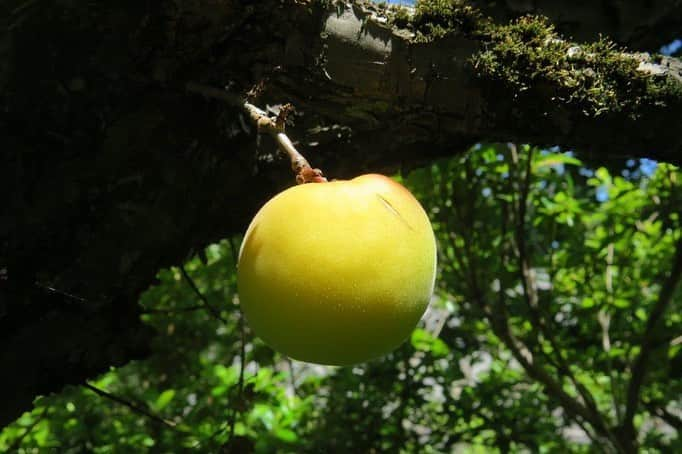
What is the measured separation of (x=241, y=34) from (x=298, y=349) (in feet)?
2.15

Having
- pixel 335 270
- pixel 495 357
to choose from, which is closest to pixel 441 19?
pixel 335 270

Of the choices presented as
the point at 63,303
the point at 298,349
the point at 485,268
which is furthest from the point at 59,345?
the point at 485,268

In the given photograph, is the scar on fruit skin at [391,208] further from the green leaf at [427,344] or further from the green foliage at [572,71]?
the green leaf at [427,344]

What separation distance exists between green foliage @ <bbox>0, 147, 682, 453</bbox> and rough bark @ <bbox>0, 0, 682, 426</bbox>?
2.82 feet

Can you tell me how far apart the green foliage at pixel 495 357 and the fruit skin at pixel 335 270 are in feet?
3.57

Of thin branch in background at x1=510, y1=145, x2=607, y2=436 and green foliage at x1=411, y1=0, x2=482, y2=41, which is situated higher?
green foliage at x1=411, y1=0, x2=482, y2=41

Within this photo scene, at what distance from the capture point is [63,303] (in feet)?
3.93

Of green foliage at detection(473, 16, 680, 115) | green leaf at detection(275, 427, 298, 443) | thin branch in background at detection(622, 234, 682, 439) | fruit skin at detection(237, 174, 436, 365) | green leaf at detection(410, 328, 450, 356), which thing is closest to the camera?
fruit skin at detection(237, 174, 436, 365)

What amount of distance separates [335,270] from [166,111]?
61 centimetres

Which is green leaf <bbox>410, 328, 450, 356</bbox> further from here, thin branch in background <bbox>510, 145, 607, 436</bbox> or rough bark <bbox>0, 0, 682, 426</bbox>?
rough bark <bbox>0, 0, 682, 426</bbox>

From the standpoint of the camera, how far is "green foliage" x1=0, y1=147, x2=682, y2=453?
2.26 metres

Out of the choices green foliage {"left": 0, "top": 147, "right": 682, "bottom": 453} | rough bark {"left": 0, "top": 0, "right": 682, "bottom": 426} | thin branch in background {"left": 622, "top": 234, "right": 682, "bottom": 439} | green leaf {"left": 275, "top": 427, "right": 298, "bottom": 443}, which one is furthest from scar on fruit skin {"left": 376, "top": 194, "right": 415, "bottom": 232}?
thin branch in background {"left": 622, "top": 234, "right": 682, "bottom": 439}

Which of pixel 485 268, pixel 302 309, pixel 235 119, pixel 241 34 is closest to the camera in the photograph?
pixel 302 309

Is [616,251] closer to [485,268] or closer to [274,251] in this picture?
[485,268]
